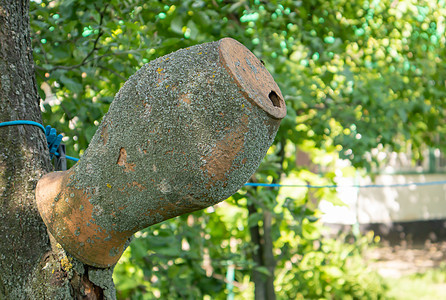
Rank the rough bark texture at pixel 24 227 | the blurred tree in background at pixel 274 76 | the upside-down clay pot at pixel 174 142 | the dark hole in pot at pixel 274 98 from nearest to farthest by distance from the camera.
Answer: the upside-down clay pot at pixel 174 142 → the dark hole in pot at pixel 274 98 → the rough bark texture at pixel 24 227 → the blurred tree in background at pixel 274 76

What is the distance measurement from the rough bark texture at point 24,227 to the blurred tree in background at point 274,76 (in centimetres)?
70

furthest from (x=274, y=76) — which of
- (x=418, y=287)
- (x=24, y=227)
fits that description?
(x=418, y=287)

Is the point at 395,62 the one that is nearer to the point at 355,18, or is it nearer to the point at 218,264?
the point at 355,18

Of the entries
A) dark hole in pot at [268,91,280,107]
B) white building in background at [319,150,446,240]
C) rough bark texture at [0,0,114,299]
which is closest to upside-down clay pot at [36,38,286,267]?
dark hole in pot at [268,91,280,107]

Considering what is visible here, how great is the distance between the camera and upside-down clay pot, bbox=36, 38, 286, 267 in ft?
3.31

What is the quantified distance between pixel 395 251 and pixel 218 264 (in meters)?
7.57

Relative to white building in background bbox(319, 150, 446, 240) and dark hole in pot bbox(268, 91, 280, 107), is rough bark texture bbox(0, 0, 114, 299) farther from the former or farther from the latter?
white building in background bbox(319, 150, 446, 240)

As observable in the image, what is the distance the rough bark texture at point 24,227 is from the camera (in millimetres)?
1241

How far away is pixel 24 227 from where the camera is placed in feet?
4.17

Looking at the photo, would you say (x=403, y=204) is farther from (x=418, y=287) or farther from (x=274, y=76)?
(x=274, y=76)

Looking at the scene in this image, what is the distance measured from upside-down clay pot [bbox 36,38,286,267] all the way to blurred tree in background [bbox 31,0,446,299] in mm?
978

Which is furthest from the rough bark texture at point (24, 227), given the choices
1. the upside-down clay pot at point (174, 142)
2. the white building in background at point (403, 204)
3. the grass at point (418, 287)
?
the white building in background at point (403, 204)

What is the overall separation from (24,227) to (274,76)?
1.87 meters

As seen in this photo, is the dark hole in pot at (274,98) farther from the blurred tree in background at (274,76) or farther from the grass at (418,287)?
the grass at (418,287)
